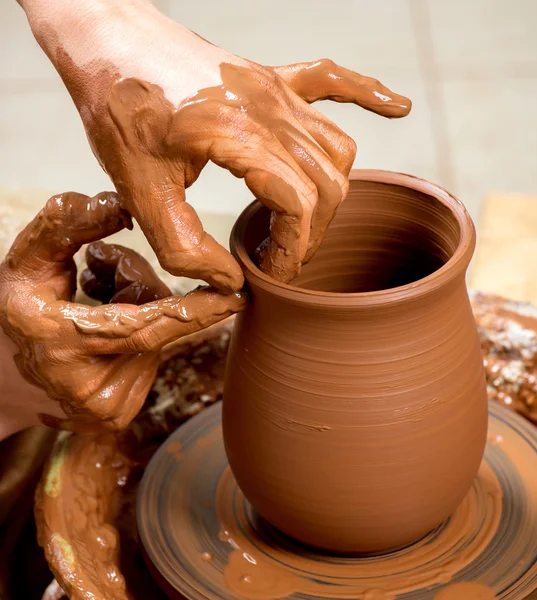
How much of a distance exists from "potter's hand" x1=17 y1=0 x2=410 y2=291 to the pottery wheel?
49 centimetres

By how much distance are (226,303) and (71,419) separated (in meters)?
0.34

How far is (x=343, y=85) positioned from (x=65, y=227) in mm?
432

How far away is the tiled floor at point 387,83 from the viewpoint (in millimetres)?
3684

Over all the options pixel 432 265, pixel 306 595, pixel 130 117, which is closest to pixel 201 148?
pixel 130 117

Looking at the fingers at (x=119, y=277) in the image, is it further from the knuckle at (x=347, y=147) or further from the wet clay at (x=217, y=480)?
the knuckle at (x=347, y=147)

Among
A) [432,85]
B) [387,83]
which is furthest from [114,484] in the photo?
[432,85]

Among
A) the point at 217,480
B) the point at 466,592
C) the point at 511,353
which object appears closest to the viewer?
the point at 466,592

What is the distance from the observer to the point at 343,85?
1.22 meters

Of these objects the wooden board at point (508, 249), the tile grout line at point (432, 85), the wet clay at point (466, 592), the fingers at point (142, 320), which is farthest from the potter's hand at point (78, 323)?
the tile grout line at point (432, 85)

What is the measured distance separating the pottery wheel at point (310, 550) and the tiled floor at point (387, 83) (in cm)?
206

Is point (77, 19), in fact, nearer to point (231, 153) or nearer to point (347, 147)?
point (231, 153)

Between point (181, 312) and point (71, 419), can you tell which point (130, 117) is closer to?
point (181, 312)

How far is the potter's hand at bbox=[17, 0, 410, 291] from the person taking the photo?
3.47 feet

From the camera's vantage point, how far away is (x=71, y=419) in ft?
4.45
